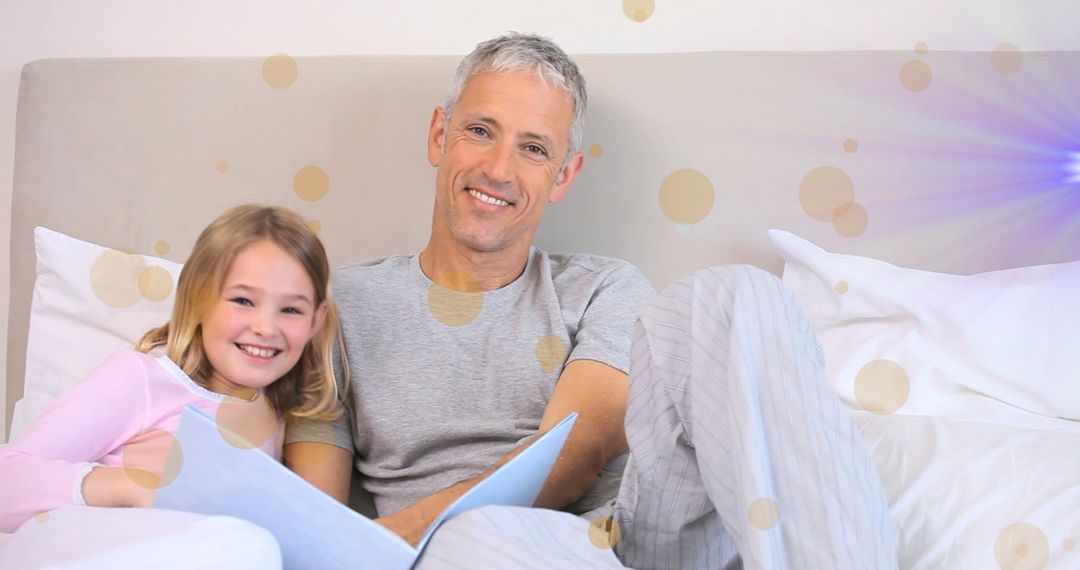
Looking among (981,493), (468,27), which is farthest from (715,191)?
(981,493)

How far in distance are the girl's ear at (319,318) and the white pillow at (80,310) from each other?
0.31 meters

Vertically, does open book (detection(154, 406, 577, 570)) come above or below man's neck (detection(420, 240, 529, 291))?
below

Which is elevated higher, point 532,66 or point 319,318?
point 532,66

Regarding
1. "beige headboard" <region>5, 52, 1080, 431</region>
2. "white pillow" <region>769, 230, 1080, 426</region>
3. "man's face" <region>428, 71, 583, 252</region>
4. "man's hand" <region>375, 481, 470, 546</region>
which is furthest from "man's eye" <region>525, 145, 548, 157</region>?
"man's hand" <region>375, 481, 470, 546</region>

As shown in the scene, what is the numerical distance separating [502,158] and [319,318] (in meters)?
0.36

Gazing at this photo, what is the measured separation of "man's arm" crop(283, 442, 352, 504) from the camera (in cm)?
138

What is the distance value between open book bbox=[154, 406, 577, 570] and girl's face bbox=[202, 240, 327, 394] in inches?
15.2

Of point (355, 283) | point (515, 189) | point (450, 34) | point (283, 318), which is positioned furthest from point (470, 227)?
point (450, 34)

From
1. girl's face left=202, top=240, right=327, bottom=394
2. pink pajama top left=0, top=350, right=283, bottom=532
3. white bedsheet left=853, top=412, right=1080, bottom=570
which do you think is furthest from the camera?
girl's face left=202, top=240, right=327, bottom=394

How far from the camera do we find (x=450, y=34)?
1.84 meters

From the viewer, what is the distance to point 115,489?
1082mm

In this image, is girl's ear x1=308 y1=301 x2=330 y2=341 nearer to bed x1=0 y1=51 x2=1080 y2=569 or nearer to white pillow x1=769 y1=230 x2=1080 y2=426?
bed x1=0 y1=51 x2=1080 y2=569

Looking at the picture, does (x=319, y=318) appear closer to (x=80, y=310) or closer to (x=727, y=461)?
(x=80, y=310)

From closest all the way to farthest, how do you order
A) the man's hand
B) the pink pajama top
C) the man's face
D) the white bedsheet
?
the white bedsheet
the pink pajama top
the man's hand
the man's face
